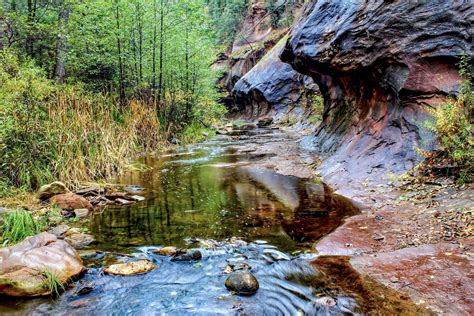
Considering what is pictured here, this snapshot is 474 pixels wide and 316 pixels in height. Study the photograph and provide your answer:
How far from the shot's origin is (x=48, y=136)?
7.02 metres

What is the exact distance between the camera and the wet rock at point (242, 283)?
3.37 m

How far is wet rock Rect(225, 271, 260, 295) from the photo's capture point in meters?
3.37

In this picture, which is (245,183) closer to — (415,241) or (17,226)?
(415,241)

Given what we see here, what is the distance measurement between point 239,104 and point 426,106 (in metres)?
28.7

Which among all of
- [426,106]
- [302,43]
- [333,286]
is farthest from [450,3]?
[333,286]

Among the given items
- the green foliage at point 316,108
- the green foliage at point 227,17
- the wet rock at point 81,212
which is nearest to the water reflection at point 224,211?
the wet rock at point 81,212

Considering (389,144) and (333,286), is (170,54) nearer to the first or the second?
(389,144)

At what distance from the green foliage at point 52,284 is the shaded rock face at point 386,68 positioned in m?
5.62

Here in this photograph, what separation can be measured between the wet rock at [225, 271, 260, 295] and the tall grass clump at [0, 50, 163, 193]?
466cm

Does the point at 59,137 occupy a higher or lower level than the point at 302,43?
lower

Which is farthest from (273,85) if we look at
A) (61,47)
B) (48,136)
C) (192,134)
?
(48,136)

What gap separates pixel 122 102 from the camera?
12758mm

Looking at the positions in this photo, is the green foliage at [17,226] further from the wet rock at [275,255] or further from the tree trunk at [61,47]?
the tree trunk at [61,47]

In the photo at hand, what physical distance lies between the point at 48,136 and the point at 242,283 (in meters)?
5.50
